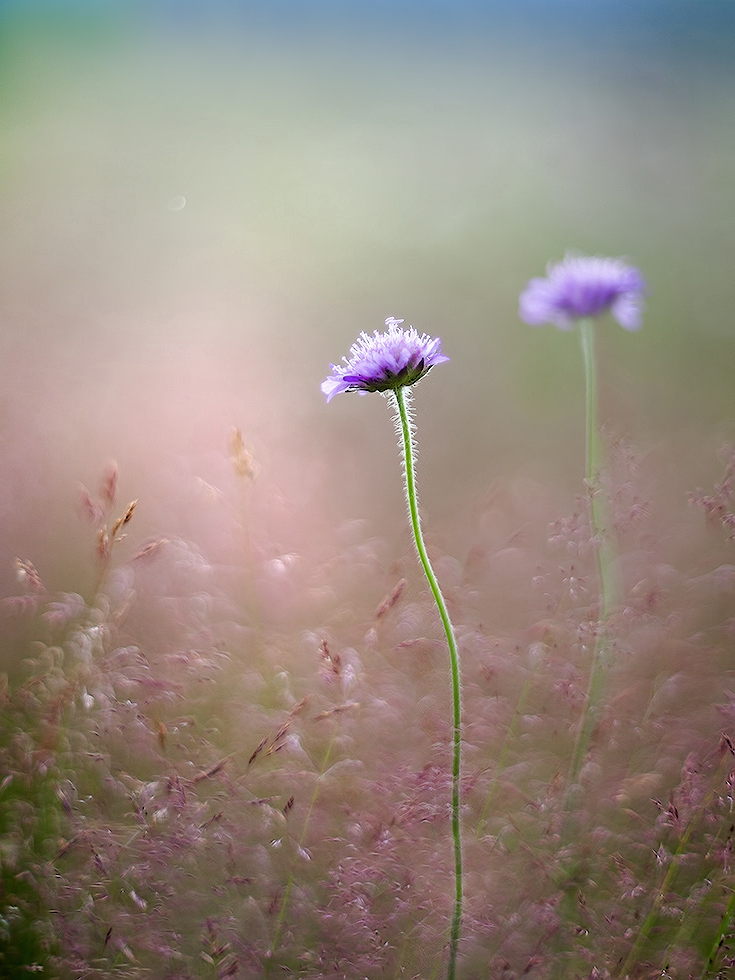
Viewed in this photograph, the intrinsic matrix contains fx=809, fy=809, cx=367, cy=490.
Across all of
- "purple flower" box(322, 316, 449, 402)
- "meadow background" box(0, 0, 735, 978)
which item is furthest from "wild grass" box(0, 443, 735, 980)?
"purple flower" box(322, 316, 449, 402)

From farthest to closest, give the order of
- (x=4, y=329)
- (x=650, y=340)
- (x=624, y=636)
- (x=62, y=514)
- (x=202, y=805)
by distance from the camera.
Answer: (x=650, y=340) → (x=4, y=329) → (x=62, y=514) → (x=624, y=636) → (x=202, y=805)

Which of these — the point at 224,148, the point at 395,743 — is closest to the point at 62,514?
the point at 395,743

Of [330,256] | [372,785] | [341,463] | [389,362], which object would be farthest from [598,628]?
[330,256]

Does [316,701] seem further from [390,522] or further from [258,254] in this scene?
[258,254]

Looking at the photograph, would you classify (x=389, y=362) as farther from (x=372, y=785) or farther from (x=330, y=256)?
(x=330, y=256)

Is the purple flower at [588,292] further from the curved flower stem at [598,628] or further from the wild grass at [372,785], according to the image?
the wild grass at [372,785]

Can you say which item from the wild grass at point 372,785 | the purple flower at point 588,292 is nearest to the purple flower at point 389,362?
the wild grass at point 372,785
